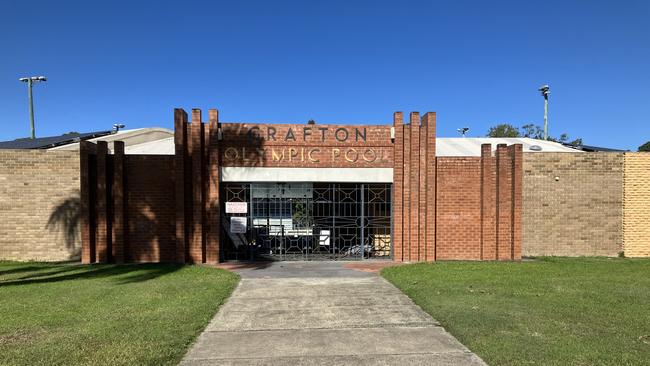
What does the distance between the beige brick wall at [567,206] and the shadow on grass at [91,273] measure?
11.5 m

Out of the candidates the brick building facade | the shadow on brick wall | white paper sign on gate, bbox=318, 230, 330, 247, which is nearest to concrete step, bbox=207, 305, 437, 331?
the brick building facade

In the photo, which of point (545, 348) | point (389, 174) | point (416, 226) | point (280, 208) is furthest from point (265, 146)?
point (545, 348)

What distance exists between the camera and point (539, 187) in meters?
14.5

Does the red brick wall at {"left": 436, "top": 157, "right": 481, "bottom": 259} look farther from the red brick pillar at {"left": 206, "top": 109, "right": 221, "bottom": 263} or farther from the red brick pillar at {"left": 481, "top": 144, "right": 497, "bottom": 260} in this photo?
the red brick pillar at {"left": 206, "top": 109, "right": 221, "bottom": 263}

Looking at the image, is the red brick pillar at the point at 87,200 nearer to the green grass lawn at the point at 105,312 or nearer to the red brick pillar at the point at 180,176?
the green grass lawn at the point at 105,312

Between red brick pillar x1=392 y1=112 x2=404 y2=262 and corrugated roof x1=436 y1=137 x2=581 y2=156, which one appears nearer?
red brick pillar x1=392 y1=112 x2=404 y2=262

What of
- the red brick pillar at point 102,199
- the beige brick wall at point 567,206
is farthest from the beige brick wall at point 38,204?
the beige brick wall at point 567,206

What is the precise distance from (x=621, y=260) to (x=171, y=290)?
13655 millimetres

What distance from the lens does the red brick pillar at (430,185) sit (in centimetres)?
1337

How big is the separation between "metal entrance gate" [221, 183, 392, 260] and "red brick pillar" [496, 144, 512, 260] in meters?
3.43

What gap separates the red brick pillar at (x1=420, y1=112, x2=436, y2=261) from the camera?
13367mm

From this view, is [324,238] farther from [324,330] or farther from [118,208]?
[324,330]

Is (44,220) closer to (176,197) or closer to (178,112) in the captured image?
(176,197)

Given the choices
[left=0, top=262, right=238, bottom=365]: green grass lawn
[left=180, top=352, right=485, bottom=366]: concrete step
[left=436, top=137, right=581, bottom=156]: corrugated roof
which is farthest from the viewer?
[left=436, top=137, right=581, bottom=156]: corrugated roof
